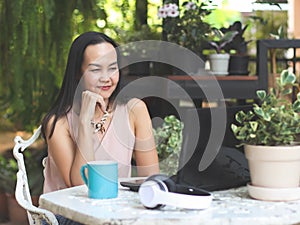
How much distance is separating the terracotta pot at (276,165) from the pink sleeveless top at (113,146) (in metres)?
0.59

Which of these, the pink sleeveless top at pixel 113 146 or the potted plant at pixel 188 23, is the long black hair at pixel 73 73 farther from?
the potted plant at pixel 188 23

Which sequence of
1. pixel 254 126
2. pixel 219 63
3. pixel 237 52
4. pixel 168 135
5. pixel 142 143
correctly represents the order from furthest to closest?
1. pixel 237 52
2. pixel 219 63
3. pixel 168 135
4. pixel 142 143
5. pixel 254 126

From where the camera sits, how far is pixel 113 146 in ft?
6.21

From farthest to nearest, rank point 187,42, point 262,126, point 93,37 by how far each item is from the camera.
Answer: point 187,42, point 93,37, point 262,126

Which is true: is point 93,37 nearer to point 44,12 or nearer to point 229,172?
point 229,172

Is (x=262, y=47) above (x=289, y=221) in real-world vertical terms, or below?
above

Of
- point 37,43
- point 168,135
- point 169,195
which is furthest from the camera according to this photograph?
point 37,43

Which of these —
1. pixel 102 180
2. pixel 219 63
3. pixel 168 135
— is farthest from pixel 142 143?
pixel 219 63

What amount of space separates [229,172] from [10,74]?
6.65 feet

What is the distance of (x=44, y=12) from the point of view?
3.10 metres

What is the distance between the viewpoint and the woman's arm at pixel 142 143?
1.93 metres

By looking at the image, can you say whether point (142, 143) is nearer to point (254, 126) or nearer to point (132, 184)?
point (132, 184)

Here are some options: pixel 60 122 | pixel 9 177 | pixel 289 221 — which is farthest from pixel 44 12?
pixel 289 221

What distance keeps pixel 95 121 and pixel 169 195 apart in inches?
26.4
